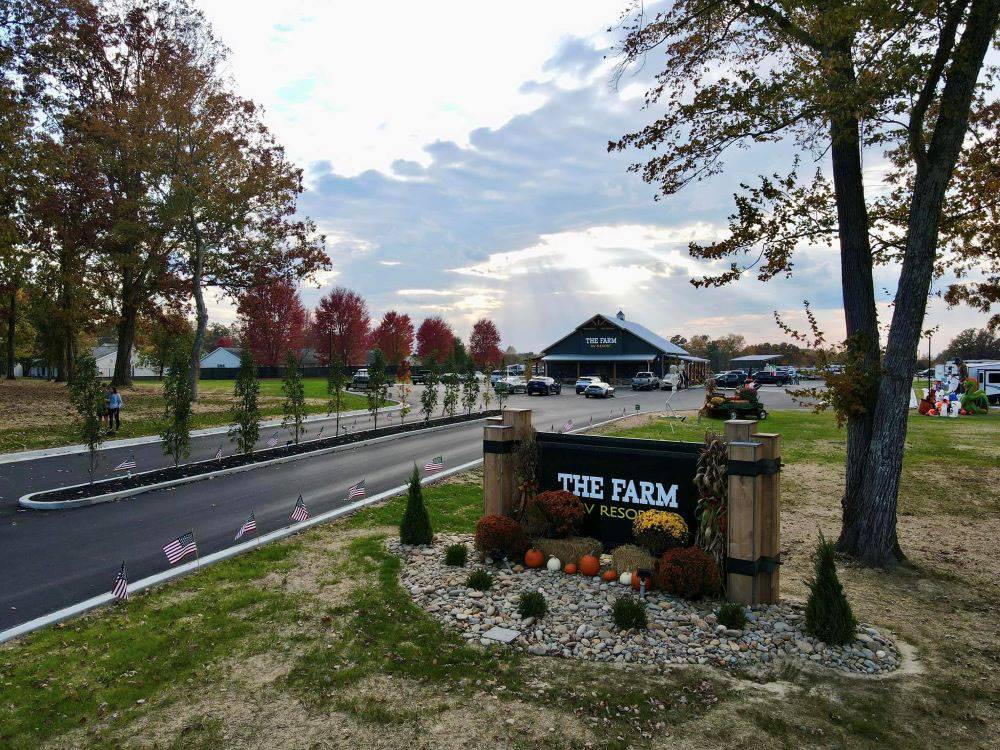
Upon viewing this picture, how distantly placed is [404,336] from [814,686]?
309 ft

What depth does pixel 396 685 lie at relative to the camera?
17.6 feet

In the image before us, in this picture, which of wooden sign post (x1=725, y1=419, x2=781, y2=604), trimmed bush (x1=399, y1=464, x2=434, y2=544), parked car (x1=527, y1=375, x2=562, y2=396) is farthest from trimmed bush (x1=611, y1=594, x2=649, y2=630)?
parked car (x1=527, y1=375, x2=562, y2=396)

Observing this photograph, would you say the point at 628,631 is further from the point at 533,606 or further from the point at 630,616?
the point at 533,606

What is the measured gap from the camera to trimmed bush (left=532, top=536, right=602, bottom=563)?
816 centimetres

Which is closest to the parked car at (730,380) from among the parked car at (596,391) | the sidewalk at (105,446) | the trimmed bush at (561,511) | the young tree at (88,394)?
the parked car at (596,391)

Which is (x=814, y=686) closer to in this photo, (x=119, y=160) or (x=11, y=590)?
(x=11, y=590)

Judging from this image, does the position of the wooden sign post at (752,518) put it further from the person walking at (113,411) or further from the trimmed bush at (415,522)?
the person walking at (113,411)

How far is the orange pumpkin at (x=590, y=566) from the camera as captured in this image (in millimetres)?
7945

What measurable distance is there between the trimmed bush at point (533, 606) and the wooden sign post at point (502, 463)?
2.14 meters

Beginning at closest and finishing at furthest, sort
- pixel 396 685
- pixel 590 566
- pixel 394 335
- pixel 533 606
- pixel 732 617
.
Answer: pixel 396 685 < pixel 732 617 < pixel 533 606 < pixel 590 566 < pixel 394 335

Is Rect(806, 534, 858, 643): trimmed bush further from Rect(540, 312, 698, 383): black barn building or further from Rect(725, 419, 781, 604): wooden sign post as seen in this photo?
Rect(540, 312, 698, 383): black barn building

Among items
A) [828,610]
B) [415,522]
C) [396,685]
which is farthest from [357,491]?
[828,610]

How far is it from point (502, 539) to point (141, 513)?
815 cm

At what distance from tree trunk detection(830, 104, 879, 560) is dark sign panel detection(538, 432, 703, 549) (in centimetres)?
352
